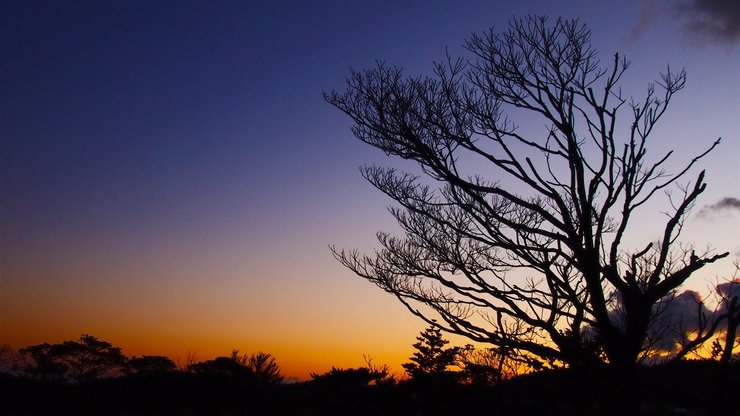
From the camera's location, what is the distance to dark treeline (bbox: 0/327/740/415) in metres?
7.29

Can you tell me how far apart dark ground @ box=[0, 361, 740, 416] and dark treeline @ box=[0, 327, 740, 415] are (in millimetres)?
18

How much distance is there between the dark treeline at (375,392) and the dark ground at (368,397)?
0.02m

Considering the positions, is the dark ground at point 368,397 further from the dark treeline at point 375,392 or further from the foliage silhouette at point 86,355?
the foliage silhouette at point 86,355

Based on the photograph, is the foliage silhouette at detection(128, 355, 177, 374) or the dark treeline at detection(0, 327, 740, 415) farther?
the foliage silhouette at detection(128, 355, 177, 374)

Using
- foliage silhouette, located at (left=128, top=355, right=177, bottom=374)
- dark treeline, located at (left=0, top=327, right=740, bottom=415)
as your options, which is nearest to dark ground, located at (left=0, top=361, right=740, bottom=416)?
dark treeline, located at (left=0, top=327, right=740, bottom=415)

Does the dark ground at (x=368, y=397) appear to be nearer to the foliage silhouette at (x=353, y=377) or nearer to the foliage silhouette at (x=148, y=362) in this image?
the foliage silhouette at (x=353, y=377)

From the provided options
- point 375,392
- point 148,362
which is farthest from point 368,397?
point 148,362

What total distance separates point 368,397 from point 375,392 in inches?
9.4

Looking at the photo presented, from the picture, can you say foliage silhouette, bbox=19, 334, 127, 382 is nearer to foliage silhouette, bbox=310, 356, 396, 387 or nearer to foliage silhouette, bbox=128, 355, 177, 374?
foliage silhouette, bbox=128, 355, 177, 374

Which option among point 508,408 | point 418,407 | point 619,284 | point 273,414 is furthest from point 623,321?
point 273,414

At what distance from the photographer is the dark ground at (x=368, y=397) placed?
270 inches

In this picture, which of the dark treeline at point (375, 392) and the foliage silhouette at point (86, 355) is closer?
the dark treeline at point (375, 392)

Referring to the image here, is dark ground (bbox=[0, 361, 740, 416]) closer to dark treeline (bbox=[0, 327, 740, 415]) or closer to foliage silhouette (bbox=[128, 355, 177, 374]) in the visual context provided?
dark treeline (bbox=[0, 327, 740, 415])

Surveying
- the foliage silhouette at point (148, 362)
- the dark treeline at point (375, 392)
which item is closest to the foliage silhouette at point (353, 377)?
the dark treeline at point (375, 392)
